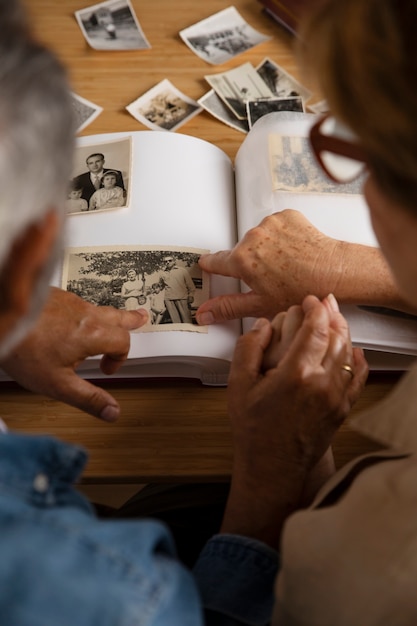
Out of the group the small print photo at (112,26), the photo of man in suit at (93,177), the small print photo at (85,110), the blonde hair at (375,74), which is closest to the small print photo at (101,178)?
the photo of man in suit at (93,177)

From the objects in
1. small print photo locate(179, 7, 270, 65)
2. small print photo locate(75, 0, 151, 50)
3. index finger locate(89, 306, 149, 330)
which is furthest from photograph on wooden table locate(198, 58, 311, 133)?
index finger locate(89, 306, 149, 330)

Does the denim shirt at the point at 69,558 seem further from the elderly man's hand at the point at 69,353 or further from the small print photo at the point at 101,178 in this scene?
the small print photo at the point at 101,178

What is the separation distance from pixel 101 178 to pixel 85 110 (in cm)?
22

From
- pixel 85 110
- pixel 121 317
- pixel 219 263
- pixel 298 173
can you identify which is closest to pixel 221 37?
pixel 85 110

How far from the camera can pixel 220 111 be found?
116cm

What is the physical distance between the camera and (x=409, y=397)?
69 centimetres

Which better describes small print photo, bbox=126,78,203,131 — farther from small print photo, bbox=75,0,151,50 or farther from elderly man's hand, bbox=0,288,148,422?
elderly man's hand, bbox=0,288,148,422

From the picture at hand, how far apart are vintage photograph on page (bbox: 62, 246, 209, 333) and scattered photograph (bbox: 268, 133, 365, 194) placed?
181 mm

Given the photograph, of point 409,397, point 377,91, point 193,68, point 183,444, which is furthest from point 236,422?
point 193,68

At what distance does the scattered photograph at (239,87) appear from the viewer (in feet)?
3.83

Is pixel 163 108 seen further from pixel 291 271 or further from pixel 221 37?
pixel 291 271

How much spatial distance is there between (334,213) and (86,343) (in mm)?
408

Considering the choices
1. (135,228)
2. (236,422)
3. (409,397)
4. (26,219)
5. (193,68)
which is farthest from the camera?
(193,68)

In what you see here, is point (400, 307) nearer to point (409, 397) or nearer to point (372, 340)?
point (372, 340)
